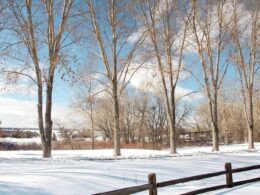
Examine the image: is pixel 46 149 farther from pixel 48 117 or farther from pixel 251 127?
pixel 251 127

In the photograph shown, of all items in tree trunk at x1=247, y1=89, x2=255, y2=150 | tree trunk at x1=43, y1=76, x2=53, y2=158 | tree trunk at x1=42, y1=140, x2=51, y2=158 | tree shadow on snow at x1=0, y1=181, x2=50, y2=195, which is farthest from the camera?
tree trunk at x1=247, y1=89, x2=255, y2=150

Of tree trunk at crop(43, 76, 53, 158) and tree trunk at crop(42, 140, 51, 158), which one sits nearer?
tree trunk at crop(43, 76, 53, 158)

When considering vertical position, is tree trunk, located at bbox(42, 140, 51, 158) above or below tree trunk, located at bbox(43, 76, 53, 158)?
below

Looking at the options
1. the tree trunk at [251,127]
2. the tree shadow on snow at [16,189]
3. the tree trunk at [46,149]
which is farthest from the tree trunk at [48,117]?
the tree trunk at [251,127]

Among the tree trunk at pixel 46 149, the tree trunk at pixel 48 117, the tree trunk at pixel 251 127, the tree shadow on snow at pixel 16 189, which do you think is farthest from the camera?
the tree trunk at pixel 251 127

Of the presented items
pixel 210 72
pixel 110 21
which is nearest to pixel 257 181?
pixel 110 21

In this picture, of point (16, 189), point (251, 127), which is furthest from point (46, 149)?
point (251, 127)

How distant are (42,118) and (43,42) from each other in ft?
13.2

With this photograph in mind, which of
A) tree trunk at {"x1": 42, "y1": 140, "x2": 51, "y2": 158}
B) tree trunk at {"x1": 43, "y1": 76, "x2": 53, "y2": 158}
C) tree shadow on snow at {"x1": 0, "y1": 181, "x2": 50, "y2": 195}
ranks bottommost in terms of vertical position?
tree shadow on snow at {"x1": 0, "y1": 181, "x2": 50, "y2": 195}

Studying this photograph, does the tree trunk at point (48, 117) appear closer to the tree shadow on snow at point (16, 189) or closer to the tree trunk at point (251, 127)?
the tree shadow on snow at point (16, 189)

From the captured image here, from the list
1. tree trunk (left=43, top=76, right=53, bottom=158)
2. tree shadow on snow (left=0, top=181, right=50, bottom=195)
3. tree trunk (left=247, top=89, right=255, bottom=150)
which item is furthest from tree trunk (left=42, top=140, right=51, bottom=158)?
tree trunk (left=247, top=89, right=255, bottom=150)

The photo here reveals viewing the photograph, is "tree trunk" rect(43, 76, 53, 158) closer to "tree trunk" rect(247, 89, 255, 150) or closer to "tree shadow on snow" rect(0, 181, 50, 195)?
"tree shadow on snow" rect(0, 181, 50, 195)

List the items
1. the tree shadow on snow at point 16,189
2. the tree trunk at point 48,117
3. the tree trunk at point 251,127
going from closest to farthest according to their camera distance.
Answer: the tree shadow on snow at point 16,189, the tree trunk at point 48,117, the tree trunk at point 251,127

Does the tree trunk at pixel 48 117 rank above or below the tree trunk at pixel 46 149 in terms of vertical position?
above
